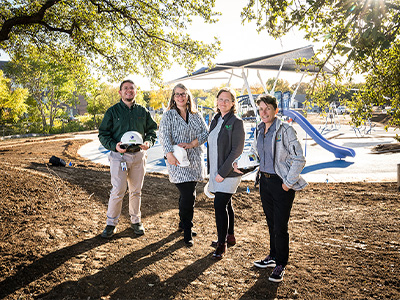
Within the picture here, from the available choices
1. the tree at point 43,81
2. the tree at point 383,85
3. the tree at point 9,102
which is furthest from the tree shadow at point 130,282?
the tree at point 43,81

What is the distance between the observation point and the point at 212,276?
303 cm

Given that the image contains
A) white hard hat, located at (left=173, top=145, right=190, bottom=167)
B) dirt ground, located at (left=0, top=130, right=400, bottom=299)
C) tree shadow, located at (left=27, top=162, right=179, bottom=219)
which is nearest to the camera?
dirt ground, located at (left=0, top=130, right=400, bottom=299)

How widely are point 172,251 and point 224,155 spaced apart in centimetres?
132

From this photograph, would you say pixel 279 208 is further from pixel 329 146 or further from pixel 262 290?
pixel 329 146

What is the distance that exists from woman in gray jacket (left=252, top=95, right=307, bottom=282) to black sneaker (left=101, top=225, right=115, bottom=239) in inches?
80.3

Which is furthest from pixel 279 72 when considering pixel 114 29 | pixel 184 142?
pixel 184 142

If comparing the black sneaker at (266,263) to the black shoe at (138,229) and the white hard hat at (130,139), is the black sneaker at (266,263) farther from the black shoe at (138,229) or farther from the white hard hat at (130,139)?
the white hard hat at (130,139)

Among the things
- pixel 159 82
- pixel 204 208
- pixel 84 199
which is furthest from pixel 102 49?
pixel 204 208

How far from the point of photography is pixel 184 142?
374 cm

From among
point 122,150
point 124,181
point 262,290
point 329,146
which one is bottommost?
point 262,290

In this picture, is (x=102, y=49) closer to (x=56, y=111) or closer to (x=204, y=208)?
(x=204, y=208)

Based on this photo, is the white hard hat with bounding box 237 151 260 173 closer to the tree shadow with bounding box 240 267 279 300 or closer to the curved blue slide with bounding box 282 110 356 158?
the tree shadow with bounding box 240 267 279 300

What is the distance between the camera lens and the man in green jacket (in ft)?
12.5

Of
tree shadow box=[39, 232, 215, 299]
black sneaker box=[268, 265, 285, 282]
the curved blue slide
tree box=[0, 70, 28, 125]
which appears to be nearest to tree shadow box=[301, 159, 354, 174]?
the curved blue slide
